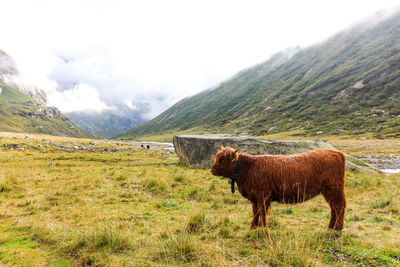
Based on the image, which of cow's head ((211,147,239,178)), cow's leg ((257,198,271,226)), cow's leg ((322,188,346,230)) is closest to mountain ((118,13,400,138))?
cow's leg ((322,188,346,230))

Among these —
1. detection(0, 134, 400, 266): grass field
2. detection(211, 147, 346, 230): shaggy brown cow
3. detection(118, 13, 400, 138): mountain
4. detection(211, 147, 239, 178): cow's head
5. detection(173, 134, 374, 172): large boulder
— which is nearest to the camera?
detection(0, 134, 400, 266): grass field

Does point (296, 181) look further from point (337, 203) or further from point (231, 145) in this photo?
point (231, 145)

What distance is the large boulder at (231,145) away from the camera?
16.0 m

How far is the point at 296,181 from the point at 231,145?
1167 cm

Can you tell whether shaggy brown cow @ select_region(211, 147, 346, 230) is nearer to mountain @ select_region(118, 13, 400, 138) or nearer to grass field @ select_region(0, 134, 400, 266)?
grass field @ select_region(0, 134, 400, 266)

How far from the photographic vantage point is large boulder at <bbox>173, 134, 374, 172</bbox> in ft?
52.5

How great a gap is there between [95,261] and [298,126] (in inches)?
4249

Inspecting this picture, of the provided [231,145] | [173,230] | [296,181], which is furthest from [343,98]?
[173,230]

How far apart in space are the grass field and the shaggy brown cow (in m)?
0.58

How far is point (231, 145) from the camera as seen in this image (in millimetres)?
16328

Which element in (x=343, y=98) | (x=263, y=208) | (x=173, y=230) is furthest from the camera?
(x=343, y=98)

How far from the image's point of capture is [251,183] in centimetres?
495

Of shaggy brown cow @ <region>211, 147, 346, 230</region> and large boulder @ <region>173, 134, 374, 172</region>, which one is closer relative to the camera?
shaggy brown cow @ <region>211, 147, 346, 230</region>

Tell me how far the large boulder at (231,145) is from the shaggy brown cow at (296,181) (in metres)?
10.9
